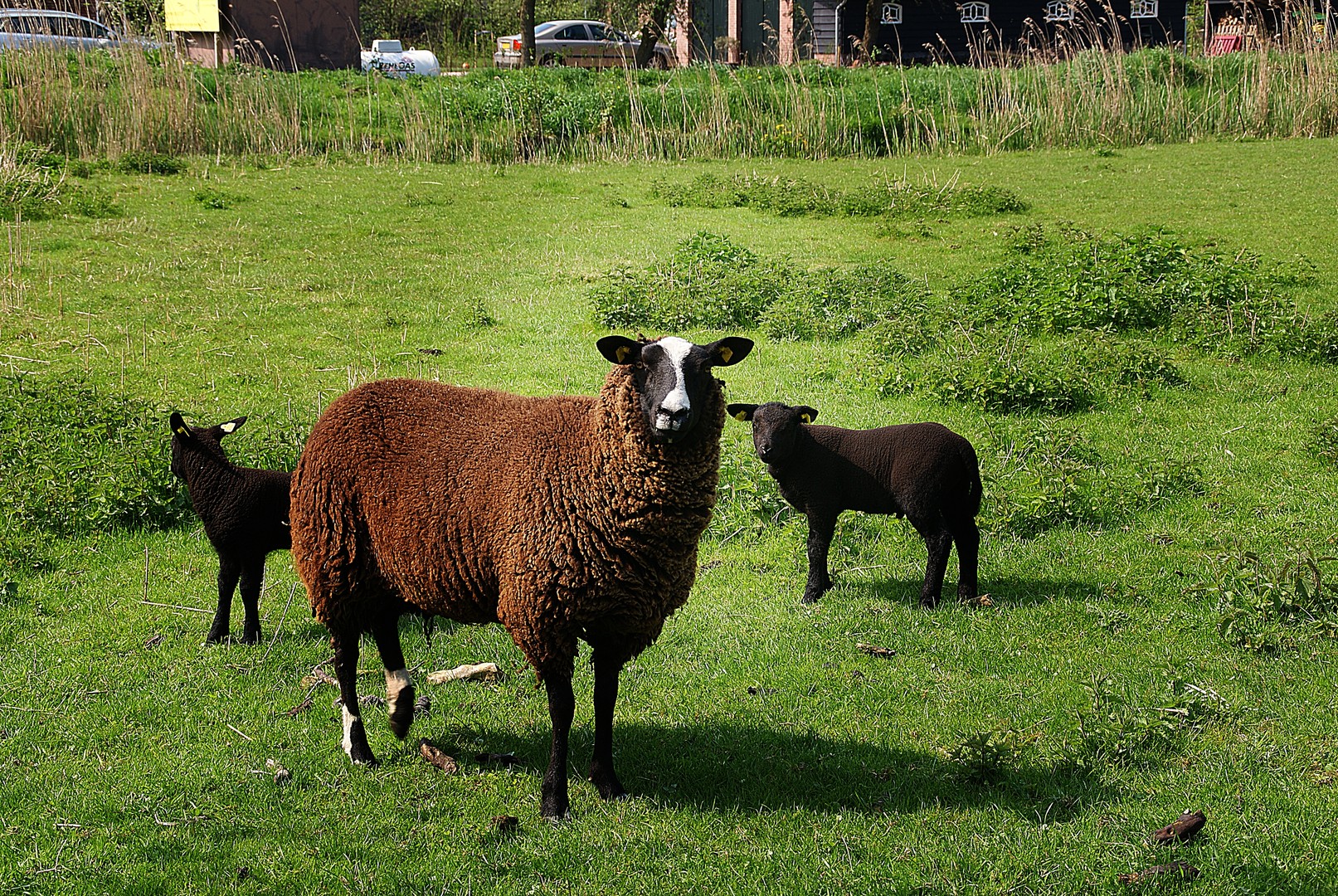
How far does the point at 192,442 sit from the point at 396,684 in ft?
8.82

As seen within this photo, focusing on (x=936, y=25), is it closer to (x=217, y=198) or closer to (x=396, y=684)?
(x=217, y=198)

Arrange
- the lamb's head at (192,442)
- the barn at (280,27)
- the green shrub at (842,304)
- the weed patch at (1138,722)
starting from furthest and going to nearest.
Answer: the barn at (280,27)
the green shrub at (842,304)
the lamb's head at (192,442)
the weed patch at (1138,722)

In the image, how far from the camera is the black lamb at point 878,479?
24.4 ft

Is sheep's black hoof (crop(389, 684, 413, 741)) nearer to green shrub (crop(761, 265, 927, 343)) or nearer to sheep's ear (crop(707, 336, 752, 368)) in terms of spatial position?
sheep's ear (crop(707, 336, 752, 368))

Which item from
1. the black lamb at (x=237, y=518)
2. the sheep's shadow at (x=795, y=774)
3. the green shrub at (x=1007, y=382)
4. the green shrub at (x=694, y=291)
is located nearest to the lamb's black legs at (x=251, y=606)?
the black lamb at (x=237, y=518)

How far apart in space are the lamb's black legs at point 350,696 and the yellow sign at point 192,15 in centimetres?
3132

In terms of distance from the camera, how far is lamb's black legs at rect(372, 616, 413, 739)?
19.1ft

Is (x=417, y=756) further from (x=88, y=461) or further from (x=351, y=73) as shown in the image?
(x=351, y=73)

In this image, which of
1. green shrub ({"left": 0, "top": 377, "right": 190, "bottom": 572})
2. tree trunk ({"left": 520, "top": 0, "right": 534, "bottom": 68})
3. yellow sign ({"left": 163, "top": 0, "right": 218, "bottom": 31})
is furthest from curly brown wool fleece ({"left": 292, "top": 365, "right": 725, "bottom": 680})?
yellow sign ({"left": 163, "top": 0, "right": 218, "bottom": 31})

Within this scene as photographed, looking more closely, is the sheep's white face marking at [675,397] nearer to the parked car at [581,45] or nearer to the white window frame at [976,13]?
the parked car at [581,45]

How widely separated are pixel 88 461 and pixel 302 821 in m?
5.25

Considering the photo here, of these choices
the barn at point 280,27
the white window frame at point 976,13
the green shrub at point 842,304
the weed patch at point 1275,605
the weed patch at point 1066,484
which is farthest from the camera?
the white window frame at point 976,13

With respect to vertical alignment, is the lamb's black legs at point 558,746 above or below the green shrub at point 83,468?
below

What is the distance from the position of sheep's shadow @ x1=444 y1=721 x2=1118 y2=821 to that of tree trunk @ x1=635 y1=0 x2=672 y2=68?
33377mm
